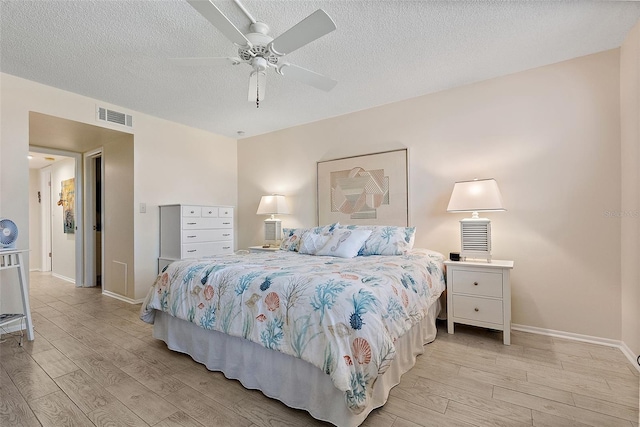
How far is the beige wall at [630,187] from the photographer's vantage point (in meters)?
2.05

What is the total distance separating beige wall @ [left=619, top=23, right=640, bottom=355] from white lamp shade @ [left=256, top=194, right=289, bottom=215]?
11.5 feet

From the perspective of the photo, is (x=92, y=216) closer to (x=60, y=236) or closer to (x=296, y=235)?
(x=60, y=236)

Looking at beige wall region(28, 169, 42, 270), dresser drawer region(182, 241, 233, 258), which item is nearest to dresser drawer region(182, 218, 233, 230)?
dresser drawer region(182, 241, 233, 258)

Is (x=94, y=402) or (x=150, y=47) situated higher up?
(x=150, y=47)

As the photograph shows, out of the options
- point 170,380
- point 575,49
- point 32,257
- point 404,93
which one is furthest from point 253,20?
point 32,257

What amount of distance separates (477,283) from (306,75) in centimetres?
225

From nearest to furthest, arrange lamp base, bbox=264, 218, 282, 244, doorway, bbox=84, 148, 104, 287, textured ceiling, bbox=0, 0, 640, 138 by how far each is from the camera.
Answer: textured ceiling, bbox=0, 0, 640, 138 < lamp base, bbox=264, 218, 282, 244 < doorway, bbox=84, 148, 104, 287

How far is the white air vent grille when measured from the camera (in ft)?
8.55

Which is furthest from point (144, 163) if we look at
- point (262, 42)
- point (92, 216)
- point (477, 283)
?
point (477, 283)

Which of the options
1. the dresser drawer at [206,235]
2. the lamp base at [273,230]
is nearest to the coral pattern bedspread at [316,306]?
the dresser drawer at [206,235]

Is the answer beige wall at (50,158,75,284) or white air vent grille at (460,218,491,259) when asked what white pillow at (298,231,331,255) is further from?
beige wall at (50,158,75,284)

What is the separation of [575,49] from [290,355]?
3.24 meters

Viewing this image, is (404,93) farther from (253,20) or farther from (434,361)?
(434,361)

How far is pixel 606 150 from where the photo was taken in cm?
240
